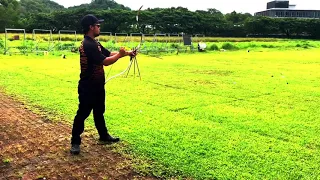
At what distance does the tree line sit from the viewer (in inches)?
2013

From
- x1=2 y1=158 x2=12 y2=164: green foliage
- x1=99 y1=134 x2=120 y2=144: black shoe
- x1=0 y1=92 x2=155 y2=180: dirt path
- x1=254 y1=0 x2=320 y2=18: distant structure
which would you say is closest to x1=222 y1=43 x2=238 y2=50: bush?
x1=0 y1=92 x2=155 y2=180: dirt path

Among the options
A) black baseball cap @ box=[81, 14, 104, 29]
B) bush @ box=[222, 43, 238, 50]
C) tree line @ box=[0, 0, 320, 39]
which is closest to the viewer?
black baseball cap @ box=[81, 14, 104, 29]

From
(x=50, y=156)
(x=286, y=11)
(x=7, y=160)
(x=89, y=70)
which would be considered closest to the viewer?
(x=7, y=160)

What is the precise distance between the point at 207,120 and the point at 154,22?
172 ft

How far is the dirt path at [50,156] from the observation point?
4812 mm

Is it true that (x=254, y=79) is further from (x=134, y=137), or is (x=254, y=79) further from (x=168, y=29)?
(x=168, y=29)

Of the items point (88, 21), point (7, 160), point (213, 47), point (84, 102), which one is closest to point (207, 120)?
point (84, 102)

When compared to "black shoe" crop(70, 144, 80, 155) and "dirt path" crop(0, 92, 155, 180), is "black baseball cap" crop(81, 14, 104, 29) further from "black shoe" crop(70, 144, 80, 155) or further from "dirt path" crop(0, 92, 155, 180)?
"dirt path" crop(0, 92, 155, 180)

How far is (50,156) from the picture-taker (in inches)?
216

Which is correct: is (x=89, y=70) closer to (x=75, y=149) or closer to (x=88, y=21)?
(x=88, y=21)

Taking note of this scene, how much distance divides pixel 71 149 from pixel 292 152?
3.41 meters

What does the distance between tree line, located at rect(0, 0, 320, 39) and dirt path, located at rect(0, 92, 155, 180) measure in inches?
1133

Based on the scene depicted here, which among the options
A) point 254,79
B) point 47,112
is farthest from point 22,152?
point 254,79

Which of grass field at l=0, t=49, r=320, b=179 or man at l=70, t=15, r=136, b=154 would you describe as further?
man at l=70, t=15, r=136, b=154
